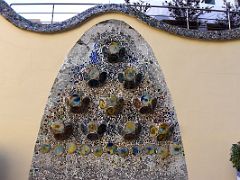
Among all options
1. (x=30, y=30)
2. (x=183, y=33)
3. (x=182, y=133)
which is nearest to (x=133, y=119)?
(x=182, y=133)

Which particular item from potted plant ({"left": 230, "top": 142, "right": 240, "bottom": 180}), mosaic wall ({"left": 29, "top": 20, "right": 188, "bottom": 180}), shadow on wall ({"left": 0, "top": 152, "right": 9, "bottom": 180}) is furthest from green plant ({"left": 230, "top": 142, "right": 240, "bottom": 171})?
shadow on wall ({"left": 0, "top": 152, "right": 9, "bottom": 180})

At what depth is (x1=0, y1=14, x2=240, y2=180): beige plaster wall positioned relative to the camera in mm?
3656

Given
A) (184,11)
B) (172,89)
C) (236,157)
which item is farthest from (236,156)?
(184,11)

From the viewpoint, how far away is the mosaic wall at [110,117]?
3.63 metres

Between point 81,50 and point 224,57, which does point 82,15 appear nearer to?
point 81,50

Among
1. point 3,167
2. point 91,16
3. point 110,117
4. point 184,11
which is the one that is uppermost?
point 184,11

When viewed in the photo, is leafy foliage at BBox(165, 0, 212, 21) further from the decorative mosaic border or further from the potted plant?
the potted plant

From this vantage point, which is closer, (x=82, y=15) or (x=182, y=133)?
(x=182, y=133)

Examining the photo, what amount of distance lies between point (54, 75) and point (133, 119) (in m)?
0.99

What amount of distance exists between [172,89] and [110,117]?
746 mm

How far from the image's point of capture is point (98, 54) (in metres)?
4.00

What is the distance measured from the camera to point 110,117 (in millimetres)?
3797

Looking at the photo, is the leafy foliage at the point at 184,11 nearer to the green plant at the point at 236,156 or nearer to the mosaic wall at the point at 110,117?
the mosaic wall at the point at 110,117

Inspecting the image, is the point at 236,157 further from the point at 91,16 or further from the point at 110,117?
the point at 91,16
